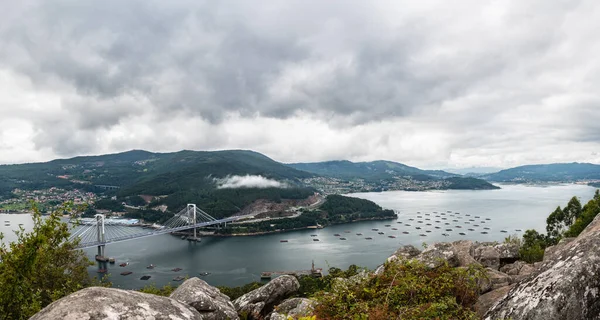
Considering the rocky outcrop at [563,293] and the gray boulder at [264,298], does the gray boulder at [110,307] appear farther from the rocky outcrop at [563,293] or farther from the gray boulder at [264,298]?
the gray boulder at [264,298]

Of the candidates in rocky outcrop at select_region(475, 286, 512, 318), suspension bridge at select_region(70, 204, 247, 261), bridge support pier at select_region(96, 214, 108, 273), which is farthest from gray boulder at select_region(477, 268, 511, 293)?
suspension bridge at select_region(70, 204, 247, 261)

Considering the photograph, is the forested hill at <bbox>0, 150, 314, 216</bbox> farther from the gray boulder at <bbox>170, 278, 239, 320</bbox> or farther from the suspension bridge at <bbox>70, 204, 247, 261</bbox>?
the gray boulder at <bbox>170, 278, 239, 320</bbox>

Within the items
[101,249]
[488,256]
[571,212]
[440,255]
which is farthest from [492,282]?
[101,249]

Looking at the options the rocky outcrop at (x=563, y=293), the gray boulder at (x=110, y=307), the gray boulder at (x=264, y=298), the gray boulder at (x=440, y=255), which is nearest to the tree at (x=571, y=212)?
the gray boulder at (x=440, y=255)

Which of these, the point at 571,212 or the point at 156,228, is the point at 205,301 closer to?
the point at 571,212

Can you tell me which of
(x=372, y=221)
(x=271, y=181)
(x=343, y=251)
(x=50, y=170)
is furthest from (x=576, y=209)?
A: (x=50, y=170)

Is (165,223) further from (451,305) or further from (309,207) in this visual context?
(451,305)
